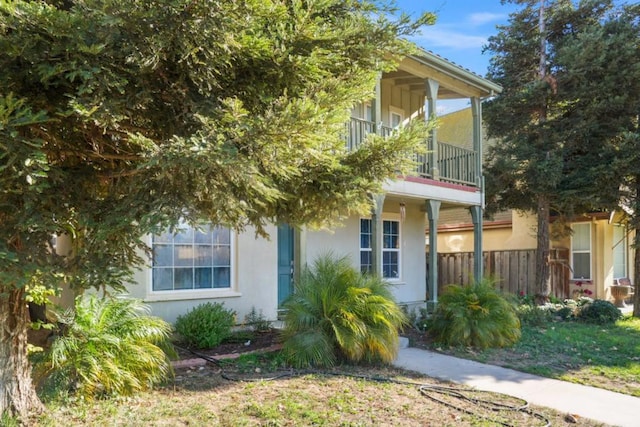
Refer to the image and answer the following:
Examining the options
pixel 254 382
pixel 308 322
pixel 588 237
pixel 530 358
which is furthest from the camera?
pixel 588 237

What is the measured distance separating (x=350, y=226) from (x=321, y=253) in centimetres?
122

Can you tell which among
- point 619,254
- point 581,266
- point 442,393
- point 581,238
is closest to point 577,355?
point 442,393

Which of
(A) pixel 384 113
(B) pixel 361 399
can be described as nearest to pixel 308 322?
(B) pixel 361 399

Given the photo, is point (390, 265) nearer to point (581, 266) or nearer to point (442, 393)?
point (581, 266)

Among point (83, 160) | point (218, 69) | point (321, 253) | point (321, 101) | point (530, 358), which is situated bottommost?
point (530, 358)

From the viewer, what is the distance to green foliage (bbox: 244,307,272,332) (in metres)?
8.67

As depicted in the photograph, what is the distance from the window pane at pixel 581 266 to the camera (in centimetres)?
1564

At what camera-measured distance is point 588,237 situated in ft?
51.6

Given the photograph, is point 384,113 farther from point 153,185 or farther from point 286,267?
point 153,185

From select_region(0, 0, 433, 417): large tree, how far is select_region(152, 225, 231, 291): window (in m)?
3.77

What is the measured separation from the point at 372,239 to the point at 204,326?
3984 millimetres

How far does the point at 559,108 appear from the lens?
13438mm

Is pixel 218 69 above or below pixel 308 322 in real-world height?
above

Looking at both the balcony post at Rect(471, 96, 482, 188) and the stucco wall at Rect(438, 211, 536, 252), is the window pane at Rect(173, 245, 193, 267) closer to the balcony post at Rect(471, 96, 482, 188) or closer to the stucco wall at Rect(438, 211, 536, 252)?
the balcony post at Rect(471, 96, 482, 188)
